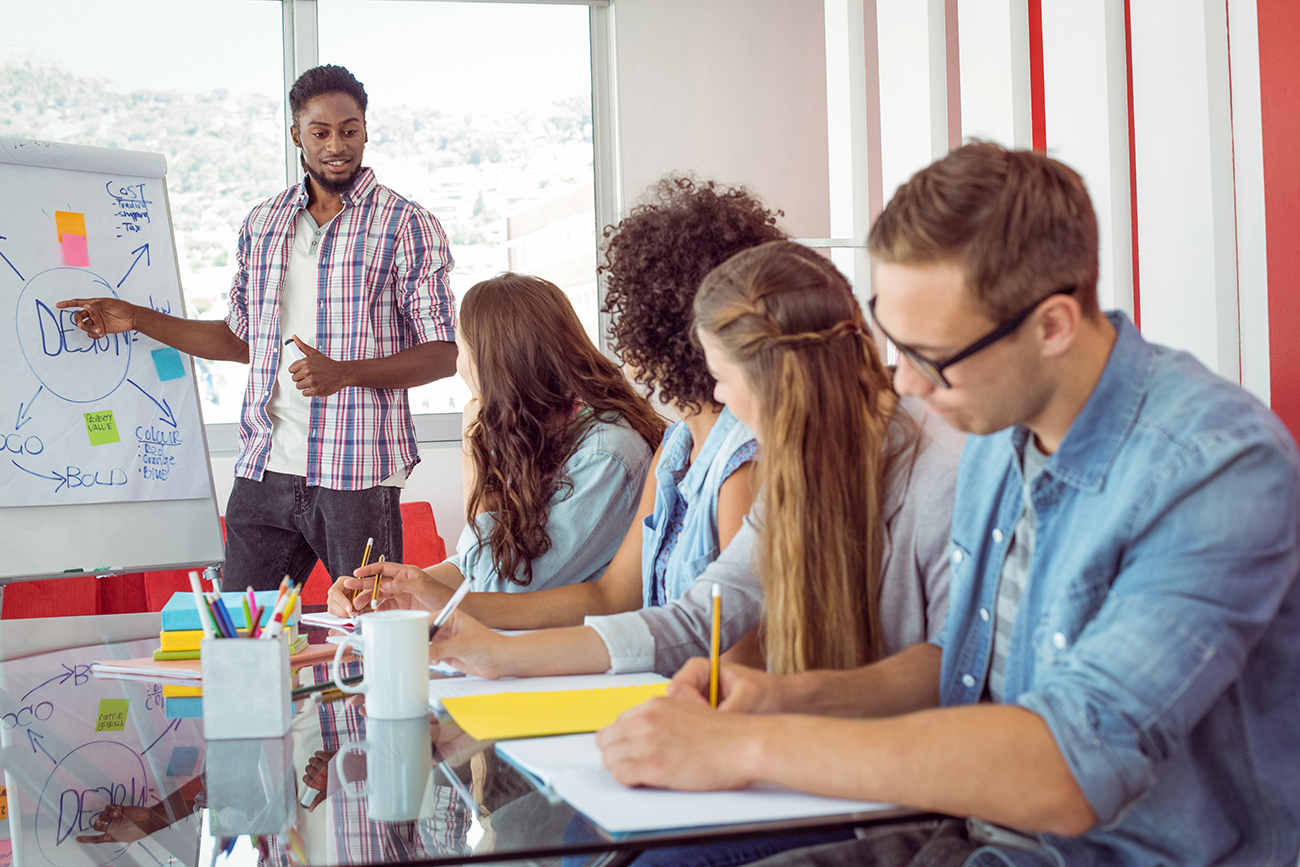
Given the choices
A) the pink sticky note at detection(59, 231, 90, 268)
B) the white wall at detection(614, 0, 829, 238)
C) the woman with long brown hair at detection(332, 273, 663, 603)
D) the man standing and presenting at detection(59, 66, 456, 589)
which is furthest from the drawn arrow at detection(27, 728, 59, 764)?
the white wall at detection(614, 0, 829, 238)

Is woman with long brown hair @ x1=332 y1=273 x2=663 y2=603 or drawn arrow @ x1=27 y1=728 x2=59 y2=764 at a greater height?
woman with long brown hair @ x1=332 y1=273 x2=663 y2=603

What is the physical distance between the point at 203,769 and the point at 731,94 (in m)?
4.00

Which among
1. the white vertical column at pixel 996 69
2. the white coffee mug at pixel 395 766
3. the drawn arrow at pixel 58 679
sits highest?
the white vertical column at pixel 996 69

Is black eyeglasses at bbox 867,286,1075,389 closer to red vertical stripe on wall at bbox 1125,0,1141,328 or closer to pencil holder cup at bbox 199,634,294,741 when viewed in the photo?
pencil holder cup at bbox 199,634,294,741

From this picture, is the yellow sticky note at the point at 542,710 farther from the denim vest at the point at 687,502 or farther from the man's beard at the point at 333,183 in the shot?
the man's beard at the point at 333,183

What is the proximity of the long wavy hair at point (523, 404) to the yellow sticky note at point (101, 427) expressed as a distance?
1.13 m

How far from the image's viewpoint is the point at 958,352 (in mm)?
911

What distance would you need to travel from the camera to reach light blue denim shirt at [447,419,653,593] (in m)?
1.87

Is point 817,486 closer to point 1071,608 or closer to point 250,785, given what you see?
point 1071,608

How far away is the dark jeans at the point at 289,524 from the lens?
2725 millimetres

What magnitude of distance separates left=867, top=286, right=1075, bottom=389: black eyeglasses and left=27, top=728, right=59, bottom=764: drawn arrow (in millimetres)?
919

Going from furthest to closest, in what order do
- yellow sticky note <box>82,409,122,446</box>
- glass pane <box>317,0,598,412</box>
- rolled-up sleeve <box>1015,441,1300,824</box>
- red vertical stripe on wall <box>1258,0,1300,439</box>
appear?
1. glass pane <box>317,0,598,412</box>
2. yellow sticky note <box>82,409,122,446</box>
3. red vertical stripe on wall <box>1258,0,1300,439</box>
4. rolled-up sleeve <box>1015,441,1300,824</box>

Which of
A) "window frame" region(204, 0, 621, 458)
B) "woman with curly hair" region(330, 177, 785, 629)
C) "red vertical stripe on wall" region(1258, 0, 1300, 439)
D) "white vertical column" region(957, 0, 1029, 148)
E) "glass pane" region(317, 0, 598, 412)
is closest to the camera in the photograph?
"woman with curly hair" region(330, 177, 785, 629)

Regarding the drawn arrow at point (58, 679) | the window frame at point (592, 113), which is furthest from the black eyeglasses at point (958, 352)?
Result: the window frame at point (592, 113)
